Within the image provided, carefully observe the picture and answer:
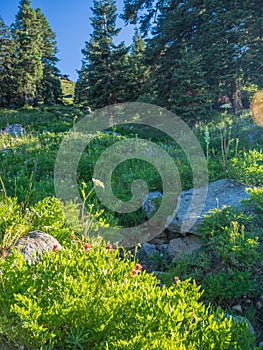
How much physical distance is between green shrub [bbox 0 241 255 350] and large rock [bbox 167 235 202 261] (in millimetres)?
1574

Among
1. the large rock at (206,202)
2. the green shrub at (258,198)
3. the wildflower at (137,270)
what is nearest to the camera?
the wildflower at (137,270)

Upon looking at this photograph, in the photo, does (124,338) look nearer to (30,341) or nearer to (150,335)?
(150,335)

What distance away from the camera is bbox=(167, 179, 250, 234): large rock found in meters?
3.58

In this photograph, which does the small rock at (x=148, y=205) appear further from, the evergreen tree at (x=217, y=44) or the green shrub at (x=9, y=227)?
the evergreen tree at (x=217, y=44)

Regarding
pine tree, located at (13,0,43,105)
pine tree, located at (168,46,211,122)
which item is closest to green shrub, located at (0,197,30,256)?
pine tree, located at (168,46,211,122)

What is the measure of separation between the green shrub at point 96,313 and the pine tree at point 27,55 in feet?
98.2

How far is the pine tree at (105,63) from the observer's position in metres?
19.2

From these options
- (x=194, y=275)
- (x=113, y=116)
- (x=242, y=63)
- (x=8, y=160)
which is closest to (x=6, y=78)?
(x=113, y=116)

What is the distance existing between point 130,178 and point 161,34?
13.9 m

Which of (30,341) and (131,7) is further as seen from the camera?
(131,7)

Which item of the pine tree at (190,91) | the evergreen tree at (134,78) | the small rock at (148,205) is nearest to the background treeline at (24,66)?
the evergreen tree at (134,78)

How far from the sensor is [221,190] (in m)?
4.25

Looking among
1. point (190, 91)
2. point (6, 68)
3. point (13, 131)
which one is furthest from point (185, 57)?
point (6, 68)

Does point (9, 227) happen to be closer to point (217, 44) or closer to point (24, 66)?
point (217, 44)
